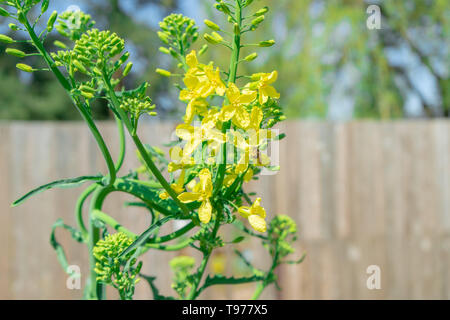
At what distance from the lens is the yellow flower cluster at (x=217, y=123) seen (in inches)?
11.1

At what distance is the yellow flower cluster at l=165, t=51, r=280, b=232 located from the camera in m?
0.28

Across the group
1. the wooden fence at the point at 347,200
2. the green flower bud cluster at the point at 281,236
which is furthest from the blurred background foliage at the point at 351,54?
the green flower bud cluster at the point at 281,236

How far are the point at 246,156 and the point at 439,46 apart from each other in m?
3.16

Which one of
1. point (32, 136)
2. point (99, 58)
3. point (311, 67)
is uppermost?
point (311, 67)

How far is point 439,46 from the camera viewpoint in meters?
3.01

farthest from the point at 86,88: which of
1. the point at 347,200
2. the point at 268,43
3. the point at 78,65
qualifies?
the point at 347,200

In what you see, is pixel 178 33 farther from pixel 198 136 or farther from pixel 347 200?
pixel 347 200

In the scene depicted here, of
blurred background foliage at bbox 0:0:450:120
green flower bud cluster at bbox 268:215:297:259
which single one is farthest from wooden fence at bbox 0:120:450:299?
green flower bud cluster at bbox 268:215:297:259

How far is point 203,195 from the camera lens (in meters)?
0.30

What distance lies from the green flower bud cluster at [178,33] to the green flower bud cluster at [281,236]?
0.20 meters

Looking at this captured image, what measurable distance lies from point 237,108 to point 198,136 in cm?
3

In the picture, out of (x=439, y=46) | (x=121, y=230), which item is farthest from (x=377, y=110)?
(x=121, y=230)

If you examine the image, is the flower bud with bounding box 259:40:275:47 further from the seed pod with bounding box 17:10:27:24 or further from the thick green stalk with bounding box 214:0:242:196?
the seed pod with bounding box 17:10:27:24

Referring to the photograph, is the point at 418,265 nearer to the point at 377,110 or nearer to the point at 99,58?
the point at 377,110
